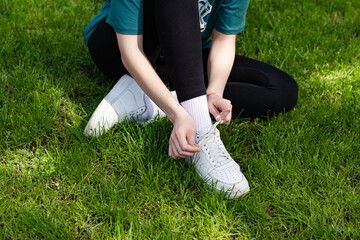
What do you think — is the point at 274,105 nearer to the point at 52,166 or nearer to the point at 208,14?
the point at 208,14

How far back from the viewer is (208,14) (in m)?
2.00

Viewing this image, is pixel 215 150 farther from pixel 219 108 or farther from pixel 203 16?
pixel 203 16

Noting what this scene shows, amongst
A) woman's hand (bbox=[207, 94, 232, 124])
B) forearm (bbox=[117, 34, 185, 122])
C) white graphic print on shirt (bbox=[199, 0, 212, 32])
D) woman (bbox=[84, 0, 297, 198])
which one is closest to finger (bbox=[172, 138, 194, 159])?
woman (bbox=[84, 0, 297, 198])

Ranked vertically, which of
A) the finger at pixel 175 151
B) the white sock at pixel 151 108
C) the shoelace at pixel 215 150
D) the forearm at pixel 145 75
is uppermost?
the forearm at pixel 145 75

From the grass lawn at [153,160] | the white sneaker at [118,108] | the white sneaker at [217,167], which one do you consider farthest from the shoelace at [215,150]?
the white sneaker at [118,108]

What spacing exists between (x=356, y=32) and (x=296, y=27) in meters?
0.42

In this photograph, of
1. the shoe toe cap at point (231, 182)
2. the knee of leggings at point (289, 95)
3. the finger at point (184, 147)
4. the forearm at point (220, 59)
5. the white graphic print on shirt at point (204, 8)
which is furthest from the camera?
the knee of leggings at point (289, 95)

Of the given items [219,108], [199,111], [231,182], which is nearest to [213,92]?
[219,108]

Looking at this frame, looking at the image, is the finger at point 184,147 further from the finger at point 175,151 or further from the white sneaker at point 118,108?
the white sneaker at point 118,108

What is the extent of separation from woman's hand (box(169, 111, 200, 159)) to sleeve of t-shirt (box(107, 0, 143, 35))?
0.40 m

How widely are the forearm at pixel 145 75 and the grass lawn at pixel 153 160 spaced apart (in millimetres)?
265

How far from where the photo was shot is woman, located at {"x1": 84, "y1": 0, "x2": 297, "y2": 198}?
171 centimetres

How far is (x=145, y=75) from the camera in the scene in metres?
1.77

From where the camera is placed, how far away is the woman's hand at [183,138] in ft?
5.47
